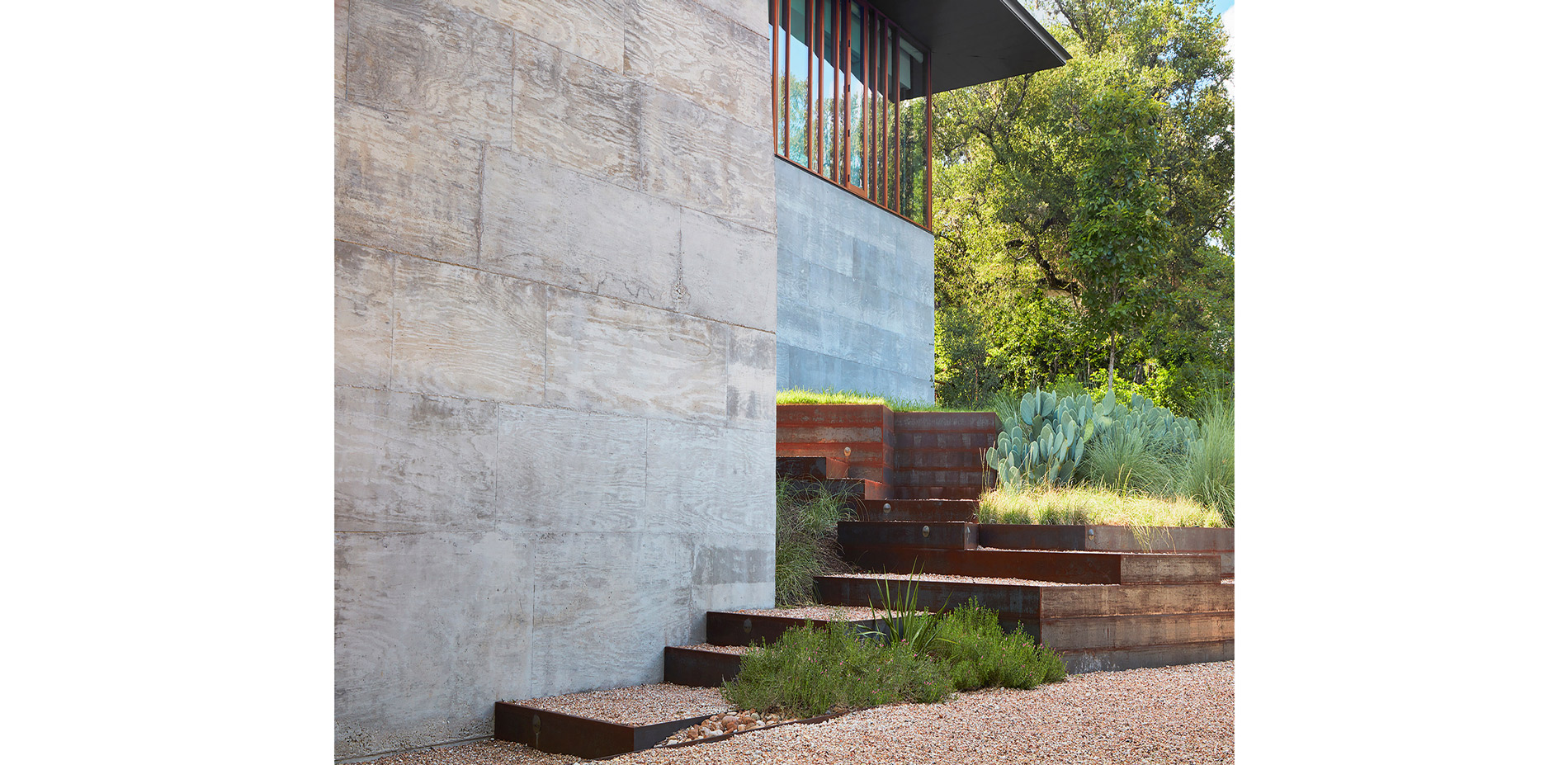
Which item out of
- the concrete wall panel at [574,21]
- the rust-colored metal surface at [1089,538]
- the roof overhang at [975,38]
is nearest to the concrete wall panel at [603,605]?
the rust-colored metal surface at [1089,538]

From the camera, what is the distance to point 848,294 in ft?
37.9

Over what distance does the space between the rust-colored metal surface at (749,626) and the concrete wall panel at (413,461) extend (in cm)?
135

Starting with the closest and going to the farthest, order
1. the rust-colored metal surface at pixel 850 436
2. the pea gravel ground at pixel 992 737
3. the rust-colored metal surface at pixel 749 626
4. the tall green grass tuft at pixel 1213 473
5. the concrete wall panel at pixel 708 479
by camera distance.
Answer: the pea gravel ground at pixel 992 737 → the rust-colored metal surface at pixel 749 626 → the concrete wall panel at pixel 708 479 → the tall green grass tuft at pixel 1213 473 → the rust-colored metal surface at pixel 850 436

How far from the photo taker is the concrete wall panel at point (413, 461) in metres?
3.58

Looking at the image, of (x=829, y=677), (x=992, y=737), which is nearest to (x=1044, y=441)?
(x=829, y=677)

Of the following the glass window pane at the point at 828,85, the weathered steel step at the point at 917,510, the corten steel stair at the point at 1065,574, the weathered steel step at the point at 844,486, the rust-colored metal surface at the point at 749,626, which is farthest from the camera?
the glass window pane at the point at 828,85

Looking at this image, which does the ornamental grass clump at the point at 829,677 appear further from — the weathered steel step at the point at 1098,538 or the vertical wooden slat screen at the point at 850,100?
the vertical wooden slat screen at the point at 850,100

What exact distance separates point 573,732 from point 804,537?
242cm

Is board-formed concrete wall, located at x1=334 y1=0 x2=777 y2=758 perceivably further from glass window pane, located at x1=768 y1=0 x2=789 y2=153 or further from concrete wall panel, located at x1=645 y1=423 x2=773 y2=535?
glass window pane, located at x1=768 y1=0 x2=789 y2=153

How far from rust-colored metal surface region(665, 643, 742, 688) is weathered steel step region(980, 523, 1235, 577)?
1.98m

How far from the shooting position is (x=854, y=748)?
3199mm

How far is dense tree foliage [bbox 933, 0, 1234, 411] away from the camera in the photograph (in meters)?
15.4

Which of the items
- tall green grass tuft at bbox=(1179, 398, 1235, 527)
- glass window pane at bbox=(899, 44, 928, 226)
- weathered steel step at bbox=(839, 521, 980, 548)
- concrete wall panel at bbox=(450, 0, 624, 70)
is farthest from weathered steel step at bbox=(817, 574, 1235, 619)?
glass window pane at bbox=(899, 44, 928, 226)
